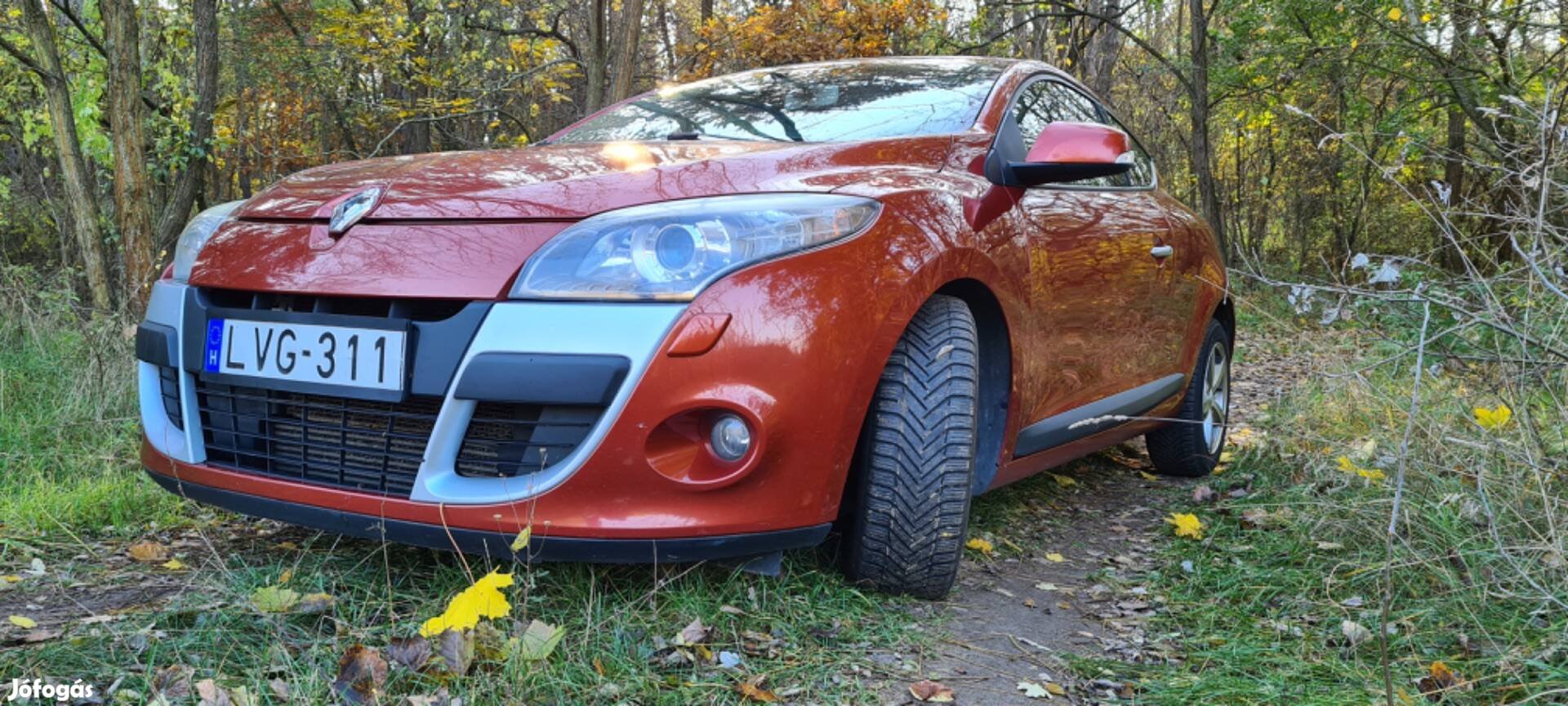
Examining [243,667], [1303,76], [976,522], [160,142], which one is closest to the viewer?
[243,667]

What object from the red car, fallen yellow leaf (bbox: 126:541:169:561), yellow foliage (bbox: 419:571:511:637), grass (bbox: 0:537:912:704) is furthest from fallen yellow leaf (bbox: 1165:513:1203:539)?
fallen yellow leaf (bbox: 126:541:169:561)

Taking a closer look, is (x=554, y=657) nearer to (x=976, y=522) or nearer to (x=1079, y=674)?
(x=1079, y=674)

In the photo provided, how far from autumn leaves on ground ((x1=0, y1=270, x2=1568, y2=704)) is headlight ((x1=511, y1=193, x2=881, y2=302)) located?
517 mm

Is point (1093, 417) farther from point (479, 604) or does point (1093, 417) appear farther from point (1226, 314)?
point (479, 604)

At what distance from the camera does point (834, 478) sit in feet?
6.67

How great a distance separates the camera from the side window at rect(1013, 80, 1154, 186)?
120 inches

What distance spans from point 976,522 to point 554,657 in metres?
1.58

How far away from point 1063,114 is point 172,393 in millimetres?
2533

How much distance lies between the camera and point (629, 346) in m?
1.83

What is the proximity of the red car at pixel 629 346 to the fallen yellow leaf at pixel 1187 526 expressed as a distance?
0.76m

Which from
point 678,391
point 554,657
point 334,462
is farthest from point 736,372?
point 334,462

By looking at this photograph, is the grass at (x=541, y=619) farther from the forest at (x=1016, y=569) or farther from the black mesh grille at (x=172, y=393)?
the black mesh grille at (x=172, y=393)

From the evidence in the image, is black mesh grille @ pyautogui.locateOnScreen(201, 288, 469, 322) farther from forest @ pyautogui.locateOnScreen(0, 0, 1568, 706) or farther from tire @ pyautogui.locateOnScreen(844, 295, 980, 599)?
tire @ pyautogui.locateOnScreen(844, 295, 980, 599)

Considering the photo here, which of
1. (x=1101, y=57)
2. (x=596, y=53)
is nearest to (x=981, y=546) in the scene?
(x=596, y=53)
